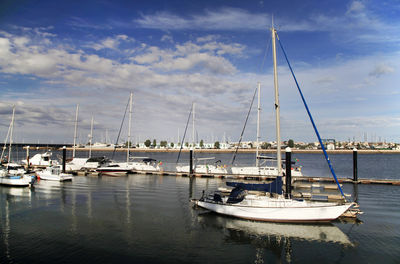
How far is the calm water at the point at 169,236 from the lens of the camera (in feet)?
49.0

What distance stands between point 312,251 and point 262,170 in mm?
30862

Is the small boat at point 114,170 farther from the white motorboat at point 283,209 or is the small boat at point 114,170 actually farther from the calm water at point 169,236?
the white motorboat at point 283,209

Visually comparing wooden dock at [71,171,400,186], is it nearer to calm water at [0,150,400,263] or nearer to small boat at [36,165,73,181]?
small boat at [36,165,73,181]

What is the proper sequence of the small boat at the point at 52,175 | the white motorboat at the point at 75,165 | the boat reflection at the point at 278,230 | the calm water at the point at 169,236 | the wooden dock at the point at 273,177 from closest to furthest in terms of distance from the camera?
the calm water at the point at 169,236, the boat reflection at the point at 278,230, the wooden dock at the point at 273,177, the small boat at the point at 52,175, the white motorboat at the point at 75,165

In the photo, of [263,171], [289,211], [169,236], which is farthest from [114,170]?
[289,211]

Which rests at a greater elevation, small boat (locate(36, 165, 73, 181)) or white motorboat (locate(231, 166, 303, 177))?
white motorboat (locate(231, 166, 303, 177))

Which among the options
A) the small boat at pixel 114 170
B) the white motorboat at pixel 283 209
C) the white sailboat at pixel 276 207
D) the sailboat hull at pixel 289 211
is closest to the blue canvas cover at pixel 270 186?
Result: the white sailboat at pixel 276 207

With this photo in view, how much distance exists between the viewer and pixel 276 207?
816 inches

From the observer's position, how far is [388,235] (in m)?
18.2

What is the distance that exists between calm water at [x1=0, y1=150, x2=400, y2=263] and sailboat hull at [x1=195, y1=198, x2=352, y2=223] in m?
0.61

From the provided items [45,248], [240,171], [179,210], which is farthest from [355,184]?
[45,248]

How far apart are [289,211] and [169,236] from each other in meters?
9.62

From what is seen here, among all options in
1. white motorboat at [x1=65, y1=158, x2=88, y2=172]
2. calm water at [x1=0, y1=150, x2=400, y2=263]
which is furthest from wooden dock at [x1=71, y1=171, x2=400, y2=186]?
calm water at [x1=0, y1=150, x2=400, y2=263]

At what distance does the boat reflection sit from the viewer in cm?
1812
